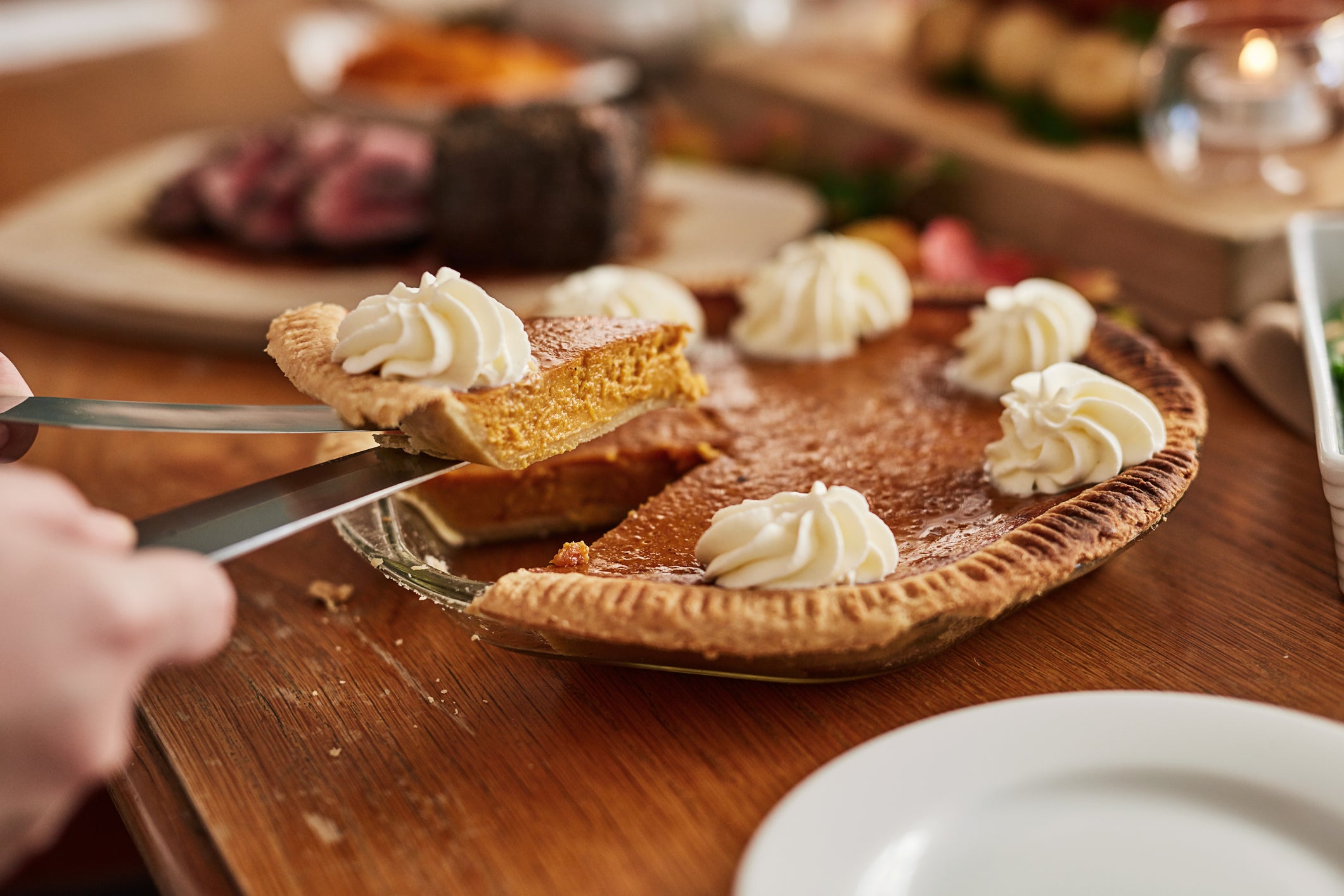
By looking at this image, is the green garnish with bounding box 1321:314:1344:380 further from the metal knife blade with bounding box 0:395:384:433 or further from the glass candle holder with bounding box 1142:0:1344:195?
the metal knife blade with bounding box 0:395:384:433

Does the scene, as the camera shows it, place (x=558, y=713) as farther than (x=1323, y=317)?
No

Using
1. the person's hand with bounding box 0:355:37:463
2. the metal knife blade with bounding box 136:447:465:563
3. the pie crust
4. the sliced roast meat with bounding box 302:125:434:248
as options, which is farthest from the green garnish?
the sliced roast meat with bounding box 302:125:434:248

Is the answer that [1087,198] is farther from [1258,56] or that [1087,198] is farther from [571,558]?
[571,558]

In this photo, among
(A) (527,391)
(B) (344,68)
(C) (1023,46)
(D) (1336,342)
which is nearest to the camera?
(A) (527,391)

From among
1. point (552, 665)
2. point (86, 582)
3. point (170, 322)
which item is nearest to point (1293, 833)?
point (552, 665)

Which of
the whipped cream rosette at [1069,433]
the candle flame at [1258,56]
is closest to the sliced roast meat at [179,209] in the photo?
the whipped cream rosette at [1069,433]

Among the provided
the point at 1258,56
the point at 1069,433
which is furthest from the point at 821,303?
the point at 1258,56

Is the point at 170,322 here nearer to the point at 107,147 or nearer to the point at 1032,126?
the point at 107,147
